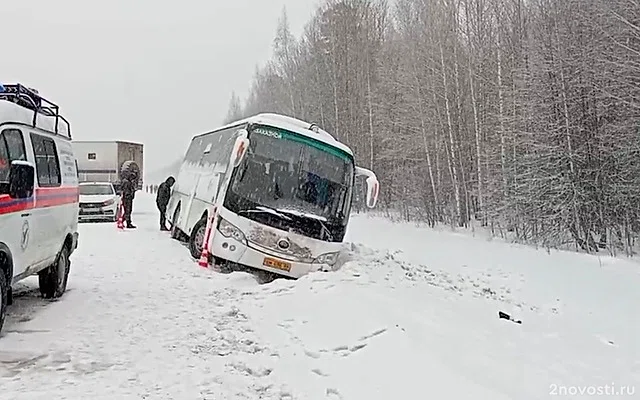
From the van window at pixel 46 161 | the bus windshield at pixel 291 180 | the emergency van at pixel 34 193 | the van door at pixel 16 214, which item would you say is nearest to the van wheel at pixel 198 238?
the bus windshield at pixel 291 180

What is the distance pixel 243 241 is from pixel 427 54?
20.2 metres

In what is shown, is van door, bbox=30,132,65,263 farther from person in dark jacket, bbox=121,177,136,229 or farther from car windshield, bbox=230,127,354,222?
person in dark jacket, bbox=121,177,136,229

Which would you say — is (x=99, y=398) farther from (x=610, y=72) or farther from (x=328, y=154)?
(x=610, y=72)

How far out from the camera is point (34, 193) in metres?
7.12

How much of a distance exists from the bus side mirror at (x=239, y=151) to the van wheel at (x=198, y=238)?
210 cm

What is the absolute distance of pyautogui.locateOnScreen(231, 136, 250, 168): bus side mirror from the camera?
11.1 m

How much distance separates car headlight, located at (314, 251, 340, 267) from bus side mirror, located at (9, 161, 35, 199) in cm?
553

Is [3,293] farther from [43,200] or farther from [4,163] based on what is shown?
[43,200]

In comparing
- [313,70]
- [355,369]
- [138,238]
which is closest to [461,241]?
[138,238]

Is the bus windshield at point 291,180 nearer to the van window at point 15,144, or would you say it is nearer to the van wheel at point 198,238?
the van wheel at point 198,238

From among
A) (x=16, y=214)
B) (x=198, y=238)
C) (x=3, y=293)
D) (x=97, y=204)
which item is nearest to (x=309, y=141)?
(x=198, y=238)

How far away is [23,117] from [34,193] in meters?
0.86

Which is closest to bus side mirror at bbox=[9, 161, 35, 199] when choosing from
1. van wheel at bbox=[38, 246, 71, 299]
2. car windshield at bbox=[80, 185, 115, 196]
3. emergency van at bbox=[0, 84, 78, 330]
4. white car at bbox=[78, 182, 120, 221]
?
emergency van at bbox=[0, 84, 78, 330]

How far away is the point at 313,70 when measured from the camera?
146 ft
